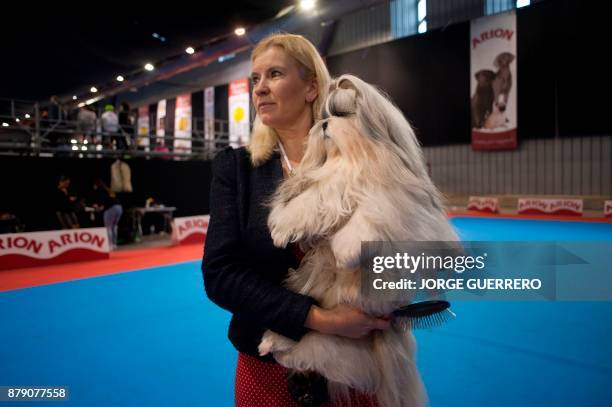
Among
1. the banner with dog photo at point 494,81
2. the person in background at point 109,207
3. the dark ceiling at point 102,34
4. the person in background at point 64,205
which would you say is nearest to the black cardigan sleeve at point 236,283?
the person in background at point 109,207

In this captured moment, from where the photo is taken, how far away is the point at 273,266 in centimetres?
113

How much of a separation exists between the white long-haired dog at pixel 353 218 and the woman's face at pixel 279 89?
0.17 metres

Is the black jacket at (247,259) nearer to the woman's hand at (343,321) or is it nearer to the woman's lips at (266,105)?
the woman's hand at (343,321)

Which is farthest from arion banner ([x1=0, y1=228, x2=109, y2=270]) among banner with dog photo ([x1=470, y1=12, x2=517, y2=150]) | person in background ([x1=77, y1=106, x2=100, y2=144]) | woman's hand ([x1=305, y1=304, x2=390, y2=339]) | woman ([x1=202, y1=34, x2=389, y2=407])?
banner with dog photo ([x1=470, y1=12, x2=517, y2=150])

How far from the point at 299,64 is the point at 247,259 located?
1.94 feet

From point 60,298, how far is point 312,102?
5.23 meters

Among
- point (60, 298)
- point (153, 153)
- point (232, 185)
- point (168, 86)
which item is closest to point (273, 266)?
point (232, 185)

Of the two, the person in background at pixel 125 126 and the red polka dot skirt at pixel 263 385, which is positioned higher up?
the person in background at pixel 125 126

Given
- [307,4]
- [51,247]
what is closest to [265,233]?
[51,247]

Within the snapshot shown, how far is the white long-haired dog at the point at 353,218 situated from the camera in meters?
0.97

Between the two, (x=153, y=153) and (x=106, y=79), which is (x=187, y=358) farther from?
(x=106, y=79)

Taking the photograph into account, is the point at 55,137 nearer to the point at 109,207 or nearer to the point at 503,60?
the point at 109,207

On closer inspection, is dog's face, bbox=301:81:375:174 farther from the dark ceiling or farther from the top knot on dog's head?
the dark ceiling

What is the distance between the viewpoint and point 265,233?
113 centimetres
